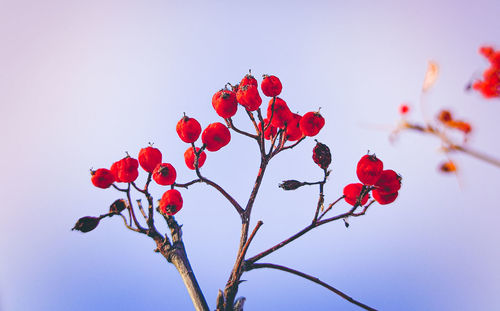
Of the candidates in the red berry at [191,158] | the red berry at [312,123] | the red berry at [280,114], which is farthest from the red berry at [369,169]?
the red berry at [191,158]

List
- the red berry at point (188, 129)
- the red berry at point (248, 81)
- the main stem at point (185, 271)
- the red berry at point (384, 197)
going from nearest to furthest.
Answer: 1. the main stem at point (185, 271)
2. the red berry at point (384, 197)
3. the red berry at point (188, 129)
4. the red berry at point (248, 81)

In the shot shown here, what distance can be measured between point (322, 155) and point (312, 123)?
40 centimetres

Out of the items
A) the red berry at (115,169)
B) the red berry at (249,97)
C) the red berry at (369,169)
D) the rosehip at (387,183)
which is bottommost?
the rosehip at (387,183)

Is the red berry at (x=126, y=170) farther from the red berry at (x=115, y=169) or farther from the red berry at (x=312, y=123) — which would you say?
the red berry at (x=312, y=123)

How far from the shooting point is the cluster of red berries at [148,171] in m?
3.08

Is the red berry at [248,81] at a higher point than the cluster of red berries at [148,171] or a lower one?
higher

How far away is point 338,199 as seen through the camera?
3.14 m

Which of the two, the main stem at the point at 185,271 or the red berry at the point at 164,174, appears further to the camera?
the red berry at the point at 164,174

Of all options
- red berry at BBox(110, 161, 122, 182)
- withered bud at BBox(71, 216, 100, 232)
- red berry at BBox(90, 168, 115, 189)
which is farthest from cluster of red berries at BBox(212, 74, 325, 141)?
withered bud at BBox(71, 216, 100, 232)

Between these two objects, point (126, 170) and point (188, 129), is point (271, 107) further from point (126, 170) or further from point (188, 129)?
point (126, 170)

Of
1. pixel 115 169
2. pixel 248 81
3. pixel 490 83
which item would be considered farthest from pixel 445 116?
pixel 115 169

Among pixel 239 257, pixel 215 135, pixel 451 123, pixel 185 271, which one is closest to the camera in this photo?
pixel 451 123

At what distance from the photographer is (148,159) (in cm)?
332

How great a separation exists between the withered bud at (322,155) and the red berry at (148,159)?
1618mm
